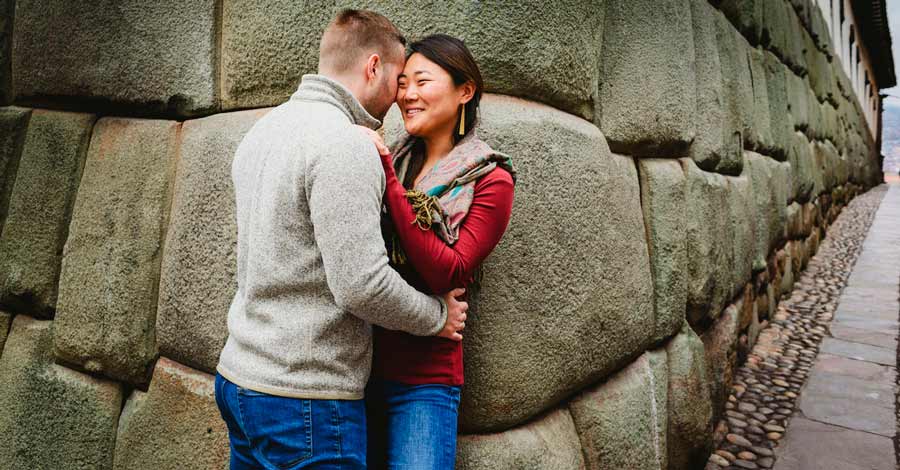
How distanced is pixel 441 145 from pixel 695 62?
1599 millimetres

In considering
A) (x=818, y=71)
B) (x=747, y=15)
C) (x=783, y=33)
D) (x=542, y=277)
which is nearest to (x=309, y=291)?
(x=542, y=277)

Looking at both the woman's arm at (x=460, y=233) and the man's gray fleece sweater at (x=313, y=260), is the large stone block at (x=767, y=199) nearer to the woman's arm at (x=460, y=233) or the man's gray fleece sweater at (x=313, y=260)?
the woman's arm at (x=460, y=233)

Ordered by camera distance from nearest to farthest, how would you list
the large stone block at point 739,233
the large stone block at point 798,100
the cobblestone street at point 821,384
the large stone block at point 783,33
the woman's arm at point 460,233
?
the woman's arm at point 460,233
the cobblestone street at point 821,384
the large stone block at point 739,233
the large stone block at point 783,33
the large stone block at point 798,100

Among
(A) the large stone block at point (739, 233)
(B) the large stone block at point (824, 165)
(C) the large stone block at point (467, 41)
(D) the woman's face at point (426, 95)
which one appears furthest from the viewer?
(B) the large stone block at point (824, 165)

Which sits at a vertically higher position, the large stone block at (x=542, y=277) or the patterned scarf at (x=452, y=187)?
the patterned scarf at (x=452, y=187)

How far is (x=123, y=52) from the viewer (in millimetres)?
1838

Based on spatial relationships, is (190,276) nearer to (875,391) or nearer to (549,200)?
(549,200)

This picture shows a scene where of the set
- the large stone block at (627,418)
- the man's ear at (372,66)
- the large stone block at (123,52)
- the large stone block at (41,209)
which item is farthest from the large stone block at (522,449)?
the large stone block at (41,209)

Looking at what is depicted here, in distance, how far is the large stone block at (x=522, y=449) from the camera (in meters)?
1.39

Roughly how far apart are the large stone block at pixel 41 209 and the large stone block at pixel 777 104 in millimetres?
4011

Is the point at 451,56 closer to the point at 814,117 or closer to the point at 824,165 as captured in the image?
the point at 814,117

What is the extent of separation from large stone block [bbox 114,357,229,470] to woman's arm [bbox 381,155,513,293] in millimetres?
927

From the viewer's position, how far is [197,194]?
1657 mm

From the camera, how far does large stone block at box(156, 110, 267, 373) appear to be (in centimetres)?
159
